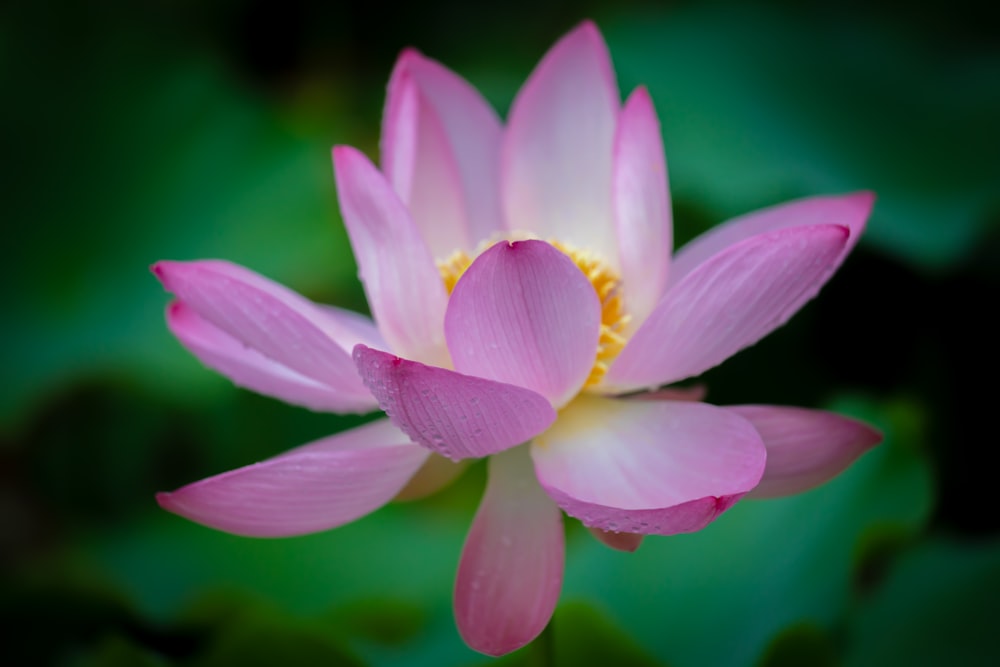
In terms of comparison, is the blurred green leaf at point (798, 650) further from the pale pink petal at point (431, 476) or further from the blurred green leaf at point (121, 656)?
the blurred green leaf at point (121, 656)

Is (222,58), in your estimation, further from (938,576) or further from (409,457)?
(938,576)

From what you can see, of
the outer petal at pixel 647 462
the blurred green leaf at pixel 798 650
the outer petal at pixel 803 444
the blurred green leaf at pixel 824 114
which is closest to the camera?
the outer petal at pixel 647 462

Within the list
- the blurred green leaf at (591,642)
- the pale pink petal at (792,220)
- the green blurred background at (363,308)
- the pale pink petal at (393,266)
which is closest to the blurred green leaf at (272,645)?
the green blurred background at (363,308)

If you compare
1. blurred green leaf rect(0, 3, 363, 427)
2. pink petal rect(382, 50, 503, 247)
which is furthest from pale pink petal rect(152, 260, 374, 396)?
blurred green leaf rect(0, 3, 363, 427)

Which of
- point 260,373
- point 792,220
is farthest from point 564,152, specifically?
point 260,373

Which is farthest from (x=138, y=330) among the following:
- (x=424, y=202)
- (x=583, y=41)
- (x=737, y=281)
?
(x=737, y=281)

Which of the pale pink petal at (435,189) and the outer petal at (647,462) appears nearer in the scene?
the outer petal at (647,462)

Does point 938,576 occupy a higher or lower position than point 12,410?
lower
